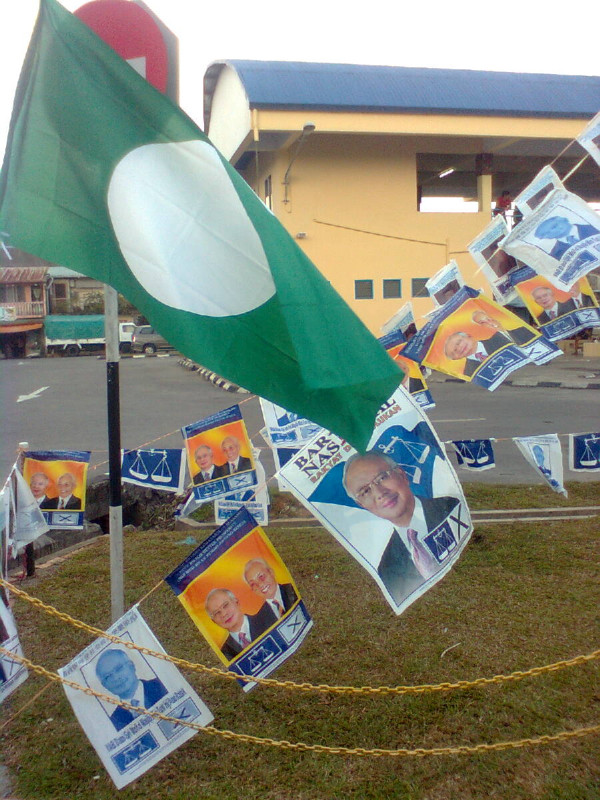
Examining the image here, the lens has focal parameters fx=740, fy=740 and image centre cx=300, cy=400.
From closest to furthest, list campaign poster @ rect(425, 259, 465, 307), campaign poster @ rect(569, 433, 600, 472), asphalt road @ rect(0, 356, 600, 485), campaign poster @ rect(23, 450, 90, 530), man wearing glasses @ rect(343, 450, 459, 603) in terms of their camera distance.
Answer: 1. man wearing glasses @ rect(343, 450, 459, 603)
2. campaign poster @ rect(23, 450, 90, 530)
3. campaign poster @ rect(425, 259, 465, 307)
4. campaign poster @ rect(569, 433, 600, 472)
5. asphalt road @ rect(0, 356, 600, 485)

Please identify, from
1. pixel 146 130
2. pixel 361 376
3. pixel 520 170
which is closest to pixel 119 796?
pixel 361 376

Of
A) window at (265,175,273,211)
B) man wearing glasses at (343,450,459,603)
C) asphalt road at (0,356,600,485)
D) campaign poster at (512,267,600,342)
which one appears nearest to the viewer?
man wearing glasses at (343,450,459,603)

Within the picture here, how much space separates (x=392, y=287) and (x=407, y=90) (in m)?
5.97

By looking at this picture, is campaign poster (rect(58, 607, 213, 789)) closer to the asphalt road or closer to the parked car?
the asphalt road

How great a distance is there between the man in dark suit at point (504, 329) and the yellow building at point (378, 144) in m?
17.2

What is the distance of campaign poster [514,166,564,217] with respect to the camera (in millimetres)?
4918

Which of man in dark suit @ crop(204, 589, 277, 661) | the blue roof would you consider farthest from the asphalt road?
the blue roof

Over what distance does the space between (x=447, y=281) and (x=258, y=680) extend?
132 inches

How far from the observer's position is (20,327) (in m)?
40.7

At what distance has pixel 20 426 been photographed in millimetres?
13625

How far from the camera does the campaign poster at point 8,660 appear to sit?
2932 mm

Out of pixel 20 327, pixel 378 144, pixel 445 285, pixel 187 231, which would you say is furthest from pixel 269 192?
pixel 20 327

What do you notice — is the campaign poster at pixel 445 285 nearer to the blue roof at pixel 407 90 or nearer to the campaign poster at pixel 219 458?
the campaign poster at pixel 219 458

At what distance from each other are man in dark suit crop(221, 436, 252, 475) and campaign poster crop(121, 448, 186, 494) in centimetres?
65
